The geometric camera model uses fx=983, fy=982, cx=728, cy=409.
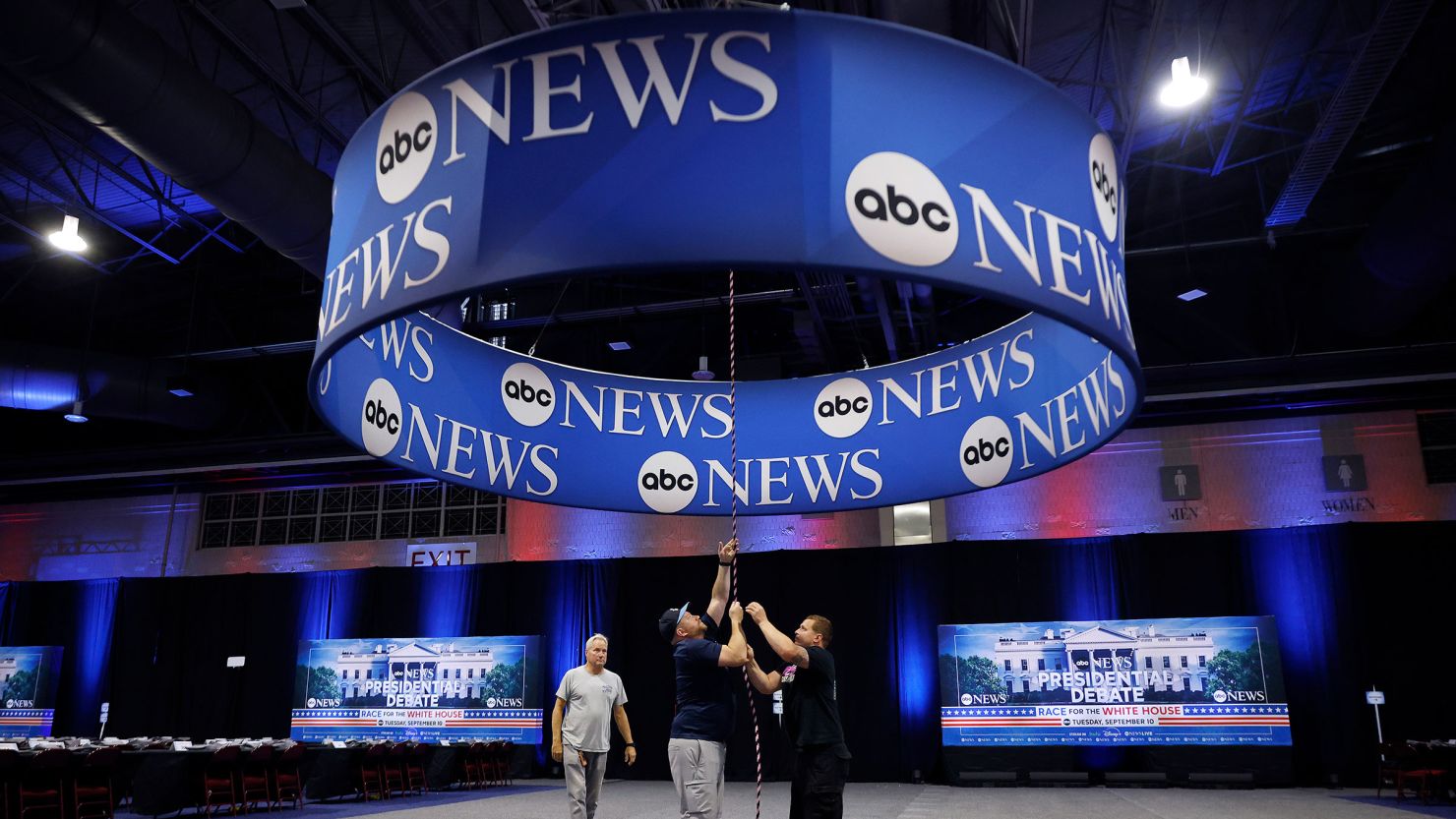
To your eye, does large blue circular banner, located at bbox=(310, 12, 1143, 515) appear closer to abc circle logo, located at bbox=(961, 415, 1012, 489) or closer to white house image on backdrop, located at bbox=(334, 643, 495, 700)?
abc circle logo, located at bbox=(961, 415, 1012, 489)

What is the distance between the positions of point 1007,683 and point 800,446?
928 centimetres

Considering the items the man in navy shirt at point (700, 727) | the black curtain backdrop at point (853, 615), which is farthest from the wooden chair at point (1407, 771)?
the man in navy shirt at point (700, 727)

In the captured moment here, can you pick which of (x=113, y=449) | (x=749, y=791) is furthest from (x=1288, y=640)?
(x=113, y=449)

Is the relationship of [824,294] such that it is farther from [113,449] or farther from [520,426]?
[113,449]

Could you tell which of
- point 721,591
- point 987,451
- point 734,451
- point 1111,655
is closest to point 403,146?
point 734,451

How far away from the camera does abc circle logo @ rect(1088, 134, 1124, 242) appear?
86.2 inches

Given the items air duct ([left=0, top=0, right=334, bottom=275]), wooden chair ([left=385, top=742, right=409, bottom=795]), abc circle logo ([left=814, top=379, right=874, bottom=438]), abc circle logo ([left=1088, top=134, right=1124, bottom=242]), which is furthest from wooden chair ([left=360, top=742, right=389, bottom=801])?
abc circle logo ([left=1088, top=134, right=1124, bottom=242])

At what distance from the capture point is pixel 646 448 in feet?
13.3

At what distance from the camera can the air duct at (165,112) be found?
6293 millimetres

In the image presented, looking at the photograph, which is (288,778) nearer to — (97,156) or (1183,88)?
(97,156)

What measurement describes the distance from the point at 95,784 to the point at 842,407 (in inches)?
292

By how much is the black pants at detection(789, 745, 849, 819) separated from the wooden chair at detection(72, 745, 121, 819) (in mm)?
6258

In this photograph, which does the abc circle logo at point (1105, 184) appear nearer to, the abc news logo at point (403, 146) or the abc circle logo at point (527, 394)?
the abc news logo at point (403, 146)

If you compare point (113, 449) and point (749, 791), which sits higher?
point (113, 449)
